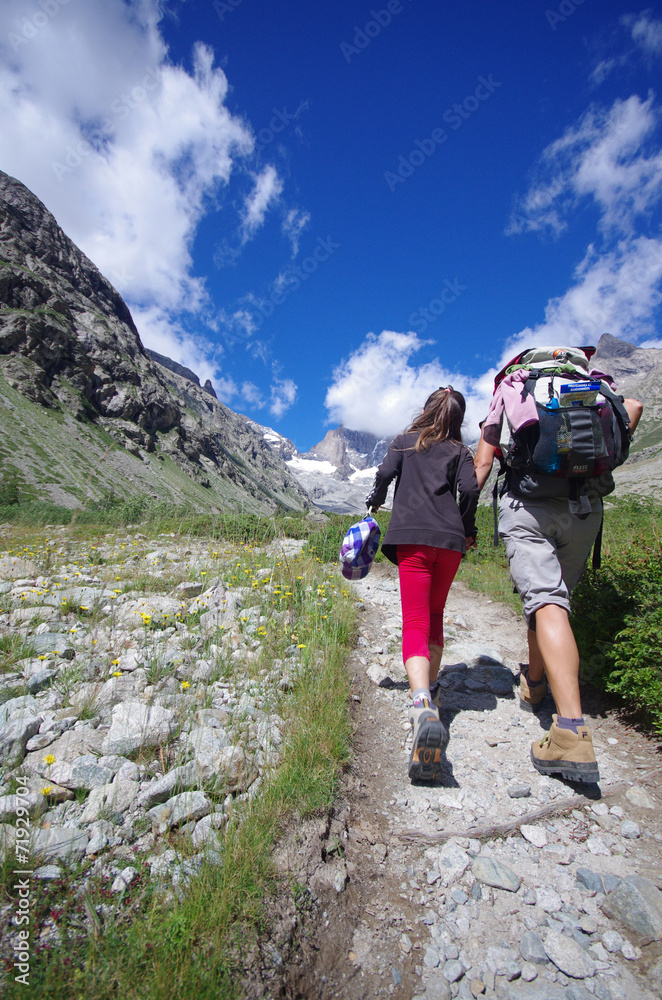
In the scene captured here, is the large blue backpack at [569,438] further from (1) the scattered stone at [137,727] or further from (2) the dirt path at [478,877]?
(1) the scattered stone at [137,727]

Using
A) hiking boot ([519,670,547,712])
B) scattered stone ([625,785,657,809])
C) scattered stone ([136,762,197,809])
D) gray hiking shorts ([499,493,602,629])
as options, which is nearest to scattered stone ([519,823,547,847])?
scattered stone ([625,785,657,809])

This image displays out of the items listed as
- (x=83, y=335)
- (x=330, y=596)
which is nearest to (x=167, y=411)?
(x=83, y=335)

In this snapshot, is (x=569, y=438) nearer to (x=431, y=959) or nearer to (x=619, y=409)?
(x=619, y=409)

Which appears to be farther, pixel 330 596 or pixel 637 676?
pixel 330 596

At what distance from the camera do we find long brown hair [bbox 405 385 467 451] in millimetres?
3736

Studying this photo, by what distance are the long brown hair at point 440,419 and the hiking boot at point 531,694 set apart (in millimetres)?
2270

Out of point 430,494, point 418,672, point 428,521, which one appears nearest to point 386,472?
point 430,494

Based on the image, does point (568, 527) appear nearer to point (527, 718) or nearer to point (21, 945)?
point (527, 718)

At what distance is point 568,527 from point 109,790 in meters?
3.46

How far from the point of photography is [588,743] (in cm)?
274

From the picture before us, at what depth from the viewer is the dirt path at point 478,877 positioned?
1.81 meters

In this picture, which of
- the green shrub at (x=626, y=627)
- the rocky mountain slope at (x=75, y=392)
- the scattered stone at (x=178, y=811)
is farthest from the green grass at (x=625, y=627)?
the rocky mountain slope at (x=75, y=392)

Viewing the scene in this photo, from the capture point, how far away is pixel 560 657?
2.93m

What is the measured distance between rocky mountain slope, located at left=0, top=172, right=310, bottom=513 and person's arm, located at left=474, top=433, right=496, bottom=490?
10415 cm
